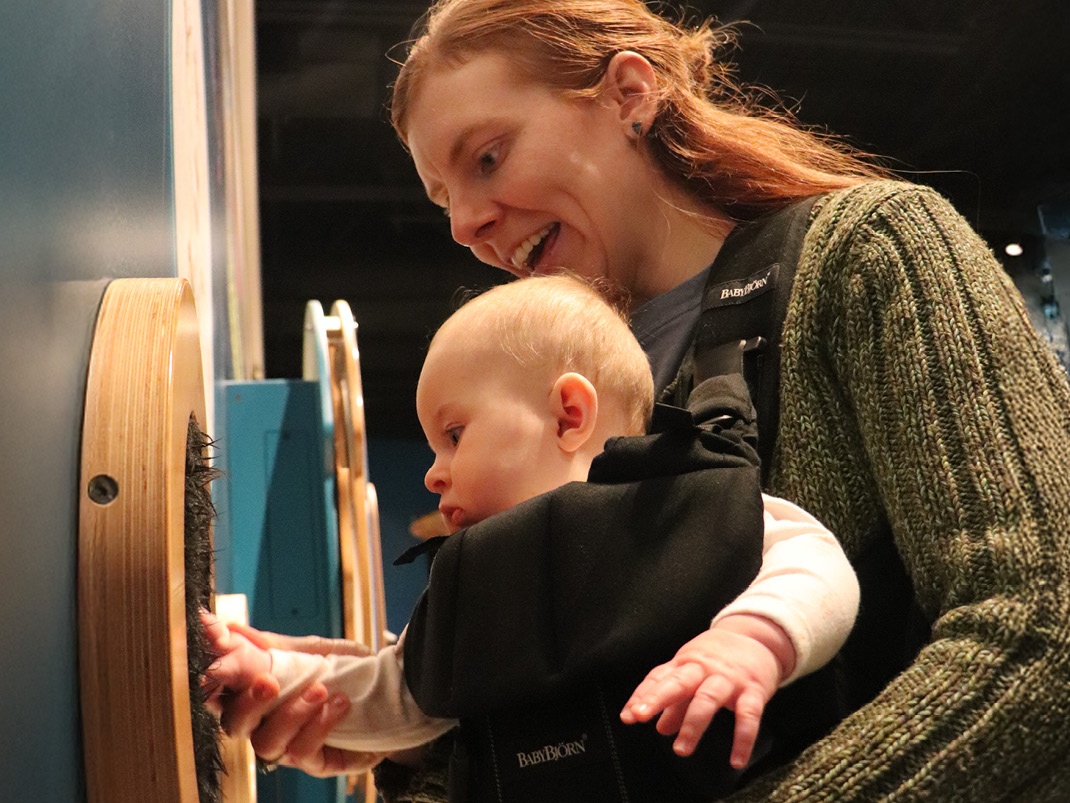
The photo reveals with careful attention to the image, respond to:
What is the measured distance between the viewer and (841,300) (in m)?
0.89

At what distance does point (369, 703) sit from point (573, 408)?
0.93 feet

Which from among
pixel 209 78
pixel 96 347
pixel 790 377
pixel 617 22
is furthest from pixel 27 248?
pixel 209 78

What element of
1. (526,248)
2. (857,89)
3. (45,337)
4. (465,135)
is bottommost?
(45,337)

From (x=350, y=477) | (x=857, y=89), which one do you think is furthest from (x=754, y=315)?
(x=857, y=89)

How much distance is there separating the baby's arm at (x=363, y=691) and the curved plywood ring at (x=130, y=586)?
0.93 feet

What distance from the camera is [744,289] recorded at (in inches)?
37.8

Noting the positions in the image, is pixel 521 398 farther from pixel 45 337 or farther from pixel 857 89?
pixel 857 89

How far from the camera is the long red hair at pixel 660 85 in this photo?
114 cm

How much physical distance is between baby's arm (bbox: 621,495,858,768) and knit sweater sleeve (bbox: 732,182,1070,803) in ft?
0.19

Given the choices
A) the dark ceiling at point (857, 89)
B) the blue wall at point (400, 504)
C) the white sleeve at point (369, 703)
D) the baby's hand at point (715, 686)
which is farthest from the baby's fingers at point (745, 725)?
the blue wall at point (400, 504)

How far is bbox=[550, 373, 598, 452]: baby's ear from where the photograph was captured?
909 millimetres

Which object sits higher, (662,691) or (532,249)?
(532,249)

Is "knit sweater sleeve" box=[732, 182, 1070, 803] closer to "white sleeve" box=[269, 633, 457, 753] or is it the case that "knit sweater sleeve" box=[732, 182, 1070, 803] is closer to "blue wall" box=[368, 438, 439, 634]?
"white sleeve" box=[269, 633, 457, 753]

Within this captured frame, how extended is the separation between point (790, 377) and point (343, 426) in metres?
1.49
